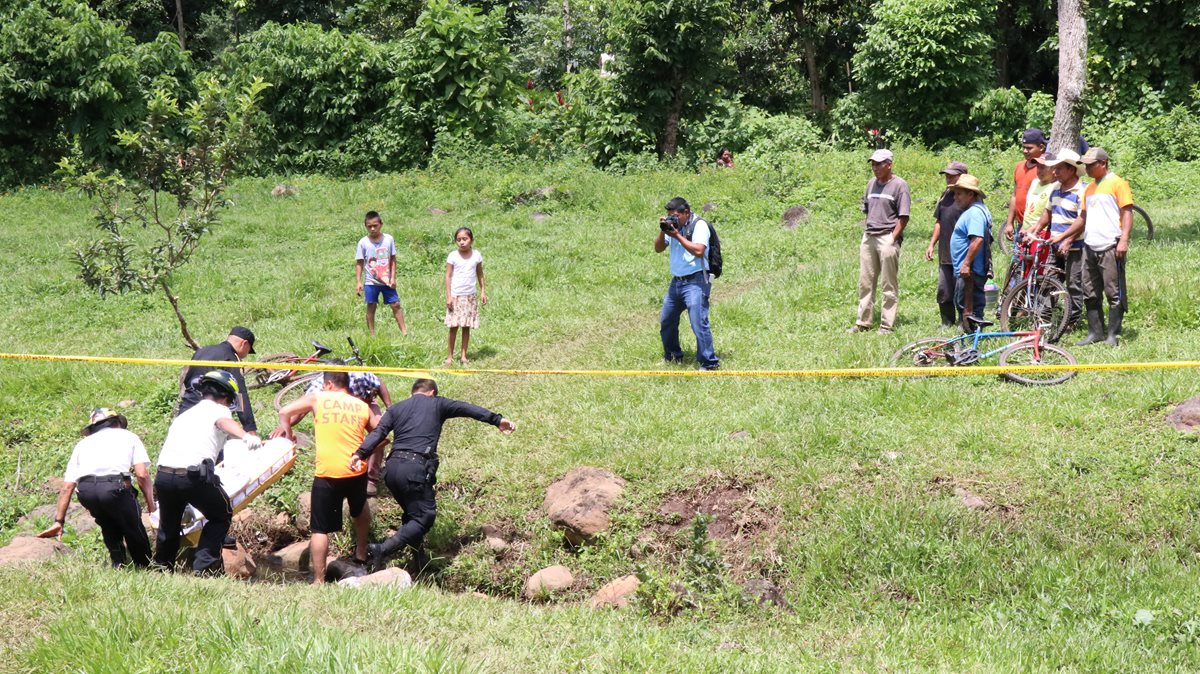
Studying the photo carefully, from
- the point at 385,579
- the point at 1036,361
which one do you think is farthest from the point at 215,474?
the point at 1036,361

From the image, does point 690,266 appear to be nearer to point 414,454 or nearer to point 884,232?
point 884,232

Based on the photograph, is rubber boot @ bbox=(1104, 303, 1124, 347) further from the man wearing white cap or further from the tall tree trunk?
the tall tree trunk

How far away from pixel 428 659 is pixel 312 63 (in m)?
24.2

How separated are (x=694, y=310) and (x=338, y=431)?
3.75m

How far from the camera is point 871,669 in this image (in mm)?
5410

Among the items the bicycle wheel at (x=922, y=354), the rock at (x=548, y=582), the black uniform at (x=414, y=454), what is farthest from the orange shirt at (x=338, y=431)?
the bicycle wheel at (x=922, y=354)

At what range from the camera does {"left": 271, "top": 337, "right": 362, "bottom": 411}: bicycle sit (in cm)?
1081

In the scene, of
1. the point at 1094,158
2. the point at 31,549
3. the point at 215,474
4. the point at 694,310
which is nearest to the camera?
the point at 215,474

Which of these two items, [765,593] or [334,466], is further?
[334,466]

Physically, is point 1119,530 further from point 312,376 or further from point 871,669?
point 312,376

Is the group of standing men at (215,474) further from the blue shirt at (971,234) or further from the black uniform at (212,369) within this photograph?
the blue shirt at (971,234)

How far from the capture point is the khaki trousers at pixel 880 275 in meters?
10.6

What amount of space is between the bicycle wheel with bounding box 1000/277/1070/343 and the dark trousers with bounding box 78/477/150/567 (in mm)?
7531

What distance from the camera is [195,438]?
7.08 metres
